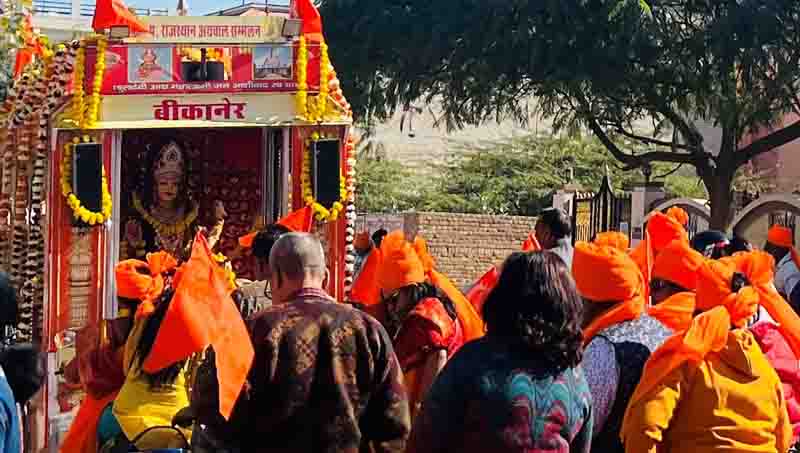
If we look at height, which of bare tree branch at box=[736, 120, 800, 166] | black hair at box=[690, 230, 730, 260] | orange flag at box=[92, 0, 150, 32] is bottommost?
black hair at box=[690, 230, 730, 260]

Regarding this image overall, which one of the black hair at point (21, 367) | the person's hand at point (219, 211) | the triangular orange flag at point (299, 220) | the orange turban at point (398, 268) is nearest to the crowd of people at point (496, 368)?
the black hair at point (21, 367)

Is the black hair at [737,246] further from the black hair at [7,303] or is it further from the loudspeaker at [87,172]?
the black hair at [7,303]

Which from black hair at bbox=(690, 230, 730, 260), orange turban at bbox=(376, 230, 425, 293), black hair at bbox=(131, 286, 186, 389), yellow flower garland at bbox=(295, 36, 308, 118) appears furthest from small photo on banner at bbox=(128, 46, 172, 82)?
black hair at bbox=(690, 230, 730, 260)

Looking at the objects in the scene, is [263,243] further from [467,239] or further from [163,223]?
[467,239]

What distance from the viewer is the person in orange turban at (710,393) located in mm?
4078

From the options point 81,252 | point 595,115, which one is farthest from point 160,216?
point 595,115

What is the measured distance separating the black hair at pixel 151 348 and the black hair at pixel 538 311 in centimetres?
170

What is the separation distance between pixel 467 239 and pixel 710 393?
21.0m

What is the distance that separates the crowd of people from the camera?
3691mm

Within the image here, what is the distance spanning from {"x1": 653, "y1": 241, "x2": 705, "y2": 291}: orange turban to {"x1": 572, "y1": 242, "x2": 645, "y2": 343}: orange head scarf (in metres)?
0.49

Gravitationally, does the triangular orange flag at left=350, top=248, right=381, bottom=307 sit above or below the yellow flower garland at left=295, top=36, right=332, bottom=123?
below

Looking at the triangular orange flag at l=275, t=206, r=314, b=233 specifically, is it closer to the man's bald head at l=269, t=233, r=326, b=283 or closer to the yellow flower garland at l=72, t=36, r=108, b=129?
the yellow flower garland at l=72, t=36, r=108, b=129

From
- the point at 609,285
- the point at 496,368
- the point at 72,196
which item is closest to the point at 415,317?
the point at 609,285

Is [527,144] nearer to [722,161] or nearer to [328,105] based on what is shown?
[722,161]
